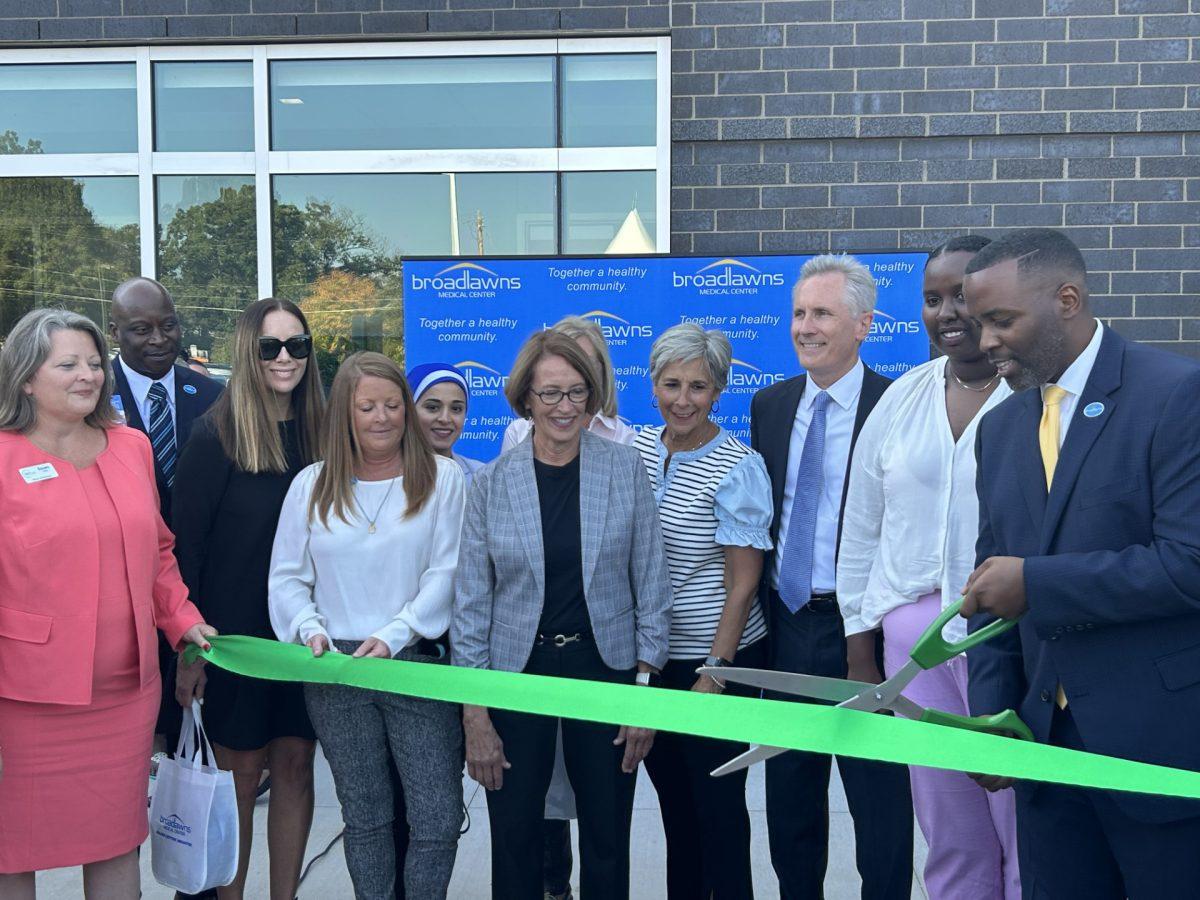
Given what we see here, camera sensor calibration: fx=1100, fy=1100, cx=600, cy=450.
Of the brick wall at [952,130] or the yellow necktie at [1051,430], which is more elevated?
the brick wall at [952,130]

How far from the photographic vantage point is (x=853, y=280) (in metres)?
3.39

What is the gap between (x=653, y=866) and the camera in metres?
4.39

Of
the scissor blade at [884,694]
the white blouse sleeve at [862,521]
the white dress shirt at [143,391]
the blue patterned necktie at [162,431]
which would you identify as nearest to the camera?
the scissor blade at [884,694]

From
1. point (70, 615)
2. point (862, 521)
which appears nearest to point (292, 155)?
point (70, 615)

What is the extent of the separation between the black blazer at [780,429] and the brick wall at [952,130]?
362 cm

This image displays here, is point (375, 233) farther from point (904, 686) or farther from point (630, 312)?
point (904, 686)

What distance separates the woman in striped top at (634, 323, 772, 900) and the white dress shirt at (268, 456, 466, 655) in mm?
719

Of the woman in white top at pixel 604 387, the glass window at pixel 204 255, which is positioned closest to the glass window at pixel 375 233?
the glass window at pixel 204 255

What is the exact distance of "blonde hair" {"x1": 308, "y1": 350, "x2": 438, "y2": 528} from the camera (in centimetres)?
328

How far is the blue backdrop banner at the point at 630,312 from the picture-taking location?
246 inches

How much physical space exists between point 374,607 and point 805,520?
4.38 feet

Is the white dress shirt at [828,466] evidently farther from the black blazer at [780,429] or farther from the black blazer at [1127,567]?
the black blazer at [1127,567]

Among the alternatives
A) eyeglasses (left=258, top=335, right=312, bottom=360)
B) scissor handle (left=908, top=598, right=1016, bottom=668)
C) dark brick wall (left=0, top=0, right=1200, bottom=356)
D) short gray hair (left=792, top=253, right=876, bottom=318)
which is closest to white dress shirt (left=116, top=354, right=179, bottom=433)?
eyeglasses (left=258, top=335, right=312, bottom=360)

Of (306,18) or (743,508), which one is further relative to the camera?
(306,18)
